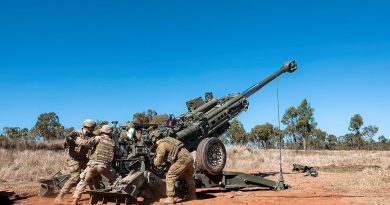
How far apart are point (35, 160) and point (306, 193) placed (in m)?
10.2

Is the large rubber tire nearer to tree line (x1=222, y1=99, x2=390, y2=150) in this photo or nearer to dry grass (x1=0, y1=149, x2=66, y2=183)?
dry grass (x1=0, y1=149, x2=66, y2=183)

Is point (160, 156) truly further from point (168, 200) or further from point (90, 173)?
point (90, 173)

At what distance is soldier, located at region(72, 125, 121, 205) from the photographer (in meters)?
7.47

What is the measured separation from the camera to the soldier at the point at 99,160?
7466 millimetres

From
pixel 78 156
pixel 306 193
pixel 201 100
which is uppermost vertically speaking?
pixel 201 100

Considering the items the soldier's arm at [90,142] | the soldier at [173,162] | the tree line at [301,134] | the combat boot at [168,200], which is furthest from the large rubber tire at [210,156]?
the tree line at [301,134]

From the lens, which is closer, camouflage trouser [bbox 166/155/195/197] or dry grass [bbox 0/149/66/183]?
camouflage trouser [bbox 166/155/195/197]

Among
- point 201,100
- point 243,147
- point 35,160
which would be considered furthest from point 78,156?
point 243,147

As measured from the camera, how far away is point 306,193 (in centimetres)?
902

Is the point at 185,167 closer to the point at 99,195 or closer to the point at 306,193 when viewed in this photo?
the point at 99,195

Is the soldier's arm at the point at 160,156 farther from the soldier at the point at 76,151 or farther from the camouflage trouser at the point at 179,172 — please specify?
the soldier at the point at 76,151

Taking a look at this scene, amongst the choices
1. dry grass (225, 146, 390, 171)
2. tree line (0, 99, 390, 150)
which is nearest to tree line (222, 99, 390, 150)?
tree line (0, 99, 390, 150)

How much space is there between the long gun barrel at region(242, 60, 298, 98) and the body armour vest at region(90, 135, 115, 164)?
5.87 meters

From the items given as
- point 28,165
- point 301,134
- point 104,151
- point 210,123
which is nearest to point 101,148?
point 104,151
